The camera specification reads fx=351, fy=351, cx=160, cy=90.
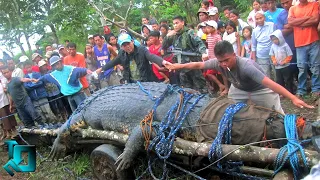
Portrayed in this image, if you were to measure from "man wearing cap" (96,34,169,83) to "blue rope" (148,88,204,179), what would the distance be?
160 cm

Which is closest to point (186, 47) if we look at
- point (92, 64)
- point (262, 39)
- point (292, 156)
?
point (262, 39)

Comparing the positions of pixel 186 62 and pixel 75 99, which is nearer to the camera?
pixel 186 62

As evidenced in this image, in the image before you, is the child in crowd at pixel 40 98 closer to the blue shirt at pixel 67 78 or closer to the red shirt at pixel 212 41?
the blue shirt at pixel 67 78

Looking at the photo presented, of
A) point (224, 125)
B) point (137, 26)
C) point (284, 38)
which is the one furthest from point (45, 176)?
point (137, 26)

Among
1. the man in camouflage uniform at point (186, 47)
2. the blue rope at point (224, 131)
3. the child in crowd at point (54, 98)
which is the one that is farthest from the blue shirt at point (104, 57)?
the blue rope at point (224, 131)

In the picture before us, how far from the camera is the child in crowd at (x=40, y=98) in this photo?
7340 millimetres

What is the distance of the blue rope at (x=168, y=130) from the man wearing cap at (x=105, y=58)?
4246mm

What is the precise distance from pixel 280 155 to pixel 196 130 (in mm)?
1062

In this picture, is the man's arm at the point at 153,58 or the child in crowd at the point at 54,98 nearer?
the man's arm at the point at 153,58

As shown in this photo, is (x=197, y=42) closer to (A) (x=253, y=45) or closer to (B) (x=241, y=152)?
(A) (x=253, y=45)

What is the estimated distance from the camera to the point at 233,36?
7129mm

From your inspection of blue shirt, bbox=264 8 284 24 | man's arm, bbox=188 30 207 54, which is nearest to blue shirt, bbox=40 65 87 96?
man's arm, bbox=188 30 207 54

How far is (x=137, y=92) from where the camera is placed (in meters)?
4.86

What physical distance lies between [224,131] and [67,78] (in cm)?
420
